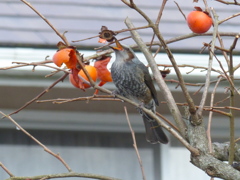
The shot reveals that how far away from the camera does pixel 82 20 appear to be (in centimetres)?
407

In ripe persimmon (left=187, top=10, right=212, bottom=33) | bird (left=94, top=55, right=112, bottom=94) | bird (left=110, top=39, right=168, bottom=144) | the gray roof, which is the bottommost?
bird (left=94, top=55, right=112, bottom=94)

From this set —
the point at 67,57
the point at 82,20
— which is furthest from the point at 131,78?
the point at 82,20

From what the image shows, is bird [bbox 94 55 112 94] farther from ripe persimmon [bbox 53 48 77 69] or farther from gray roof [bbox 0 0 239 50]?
gray roof [bbox 0 0 239 50]

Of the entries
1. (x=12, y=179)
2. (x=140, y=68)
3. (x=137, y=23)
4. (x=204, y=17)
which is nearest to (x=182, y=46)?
(x=137, y=23)

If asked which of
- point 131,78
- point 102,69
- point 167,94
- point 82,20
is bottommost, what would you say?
point 167,94

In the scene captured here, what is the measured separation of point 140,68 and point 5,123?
1.76m

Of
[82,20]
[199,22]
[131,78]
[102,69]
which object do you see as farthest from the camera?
[82,20]

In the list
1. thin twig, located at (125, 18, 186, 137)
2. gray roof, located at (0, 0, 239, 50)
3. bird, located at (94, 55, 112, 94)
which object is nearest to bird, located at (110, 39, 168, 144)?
bird, located at (94, 55, 112, 94)

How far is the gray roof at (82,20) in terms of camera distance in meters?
3.77

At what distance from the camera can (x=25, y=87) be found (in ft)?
11.7

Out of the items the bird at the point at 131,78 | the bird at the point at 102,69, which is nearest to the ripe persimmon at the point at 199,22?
the bird at the point at 102,69

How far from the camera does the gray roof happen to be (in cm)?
377

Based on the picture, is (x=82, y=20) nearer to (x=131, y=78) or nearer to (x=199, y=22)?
(x=131, y=78)

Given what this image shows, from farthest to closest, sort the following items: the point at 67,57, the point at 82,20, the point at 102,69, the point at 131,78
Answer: the point at 82,20 → the point at 131,78 → the point at 102,69 → the point at 67,57
